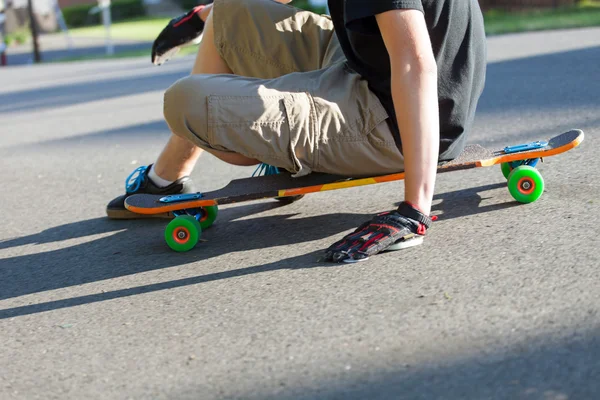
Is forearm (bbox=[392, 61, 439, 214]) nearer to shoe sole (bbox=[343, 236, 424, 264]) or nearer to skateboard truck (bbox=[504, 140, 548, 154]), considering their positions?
shoe sole (bbox=[343, 236, 424, 264])

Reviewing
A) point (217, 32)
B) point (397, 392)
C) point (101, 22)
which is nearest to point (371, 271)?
point (397, 392)

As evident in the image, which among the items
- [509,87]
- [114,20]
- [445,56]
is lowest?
[114,20]

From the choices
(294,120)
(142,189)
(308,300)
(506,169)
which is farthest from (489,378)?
(142,189)

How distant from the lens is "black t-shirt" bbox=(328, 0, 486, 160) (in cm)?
239

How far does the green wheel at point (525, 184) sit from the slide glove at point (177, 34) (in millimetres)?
1319

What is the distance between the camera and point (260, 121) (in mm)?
2383

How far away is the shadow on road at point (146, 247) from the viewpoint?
2336 mm

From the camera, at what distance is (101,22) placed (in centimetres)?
2961

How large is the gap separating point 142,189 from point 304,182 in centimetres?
70

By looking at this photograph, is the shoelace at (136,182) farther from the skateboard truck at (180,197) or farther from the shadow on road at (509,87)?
the shadow on road at (509,87)

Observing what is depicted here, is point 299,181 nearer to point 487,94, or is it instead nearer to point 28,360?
point 28,360

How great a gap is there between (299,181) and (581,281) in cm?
99

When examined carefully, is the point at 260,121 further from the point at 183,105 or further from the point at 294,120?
the point at 183,105

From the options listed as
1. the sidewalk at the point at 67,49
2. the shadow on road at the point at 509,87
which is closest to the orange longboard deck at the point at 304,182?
the shadow on road at the point at 509,87
